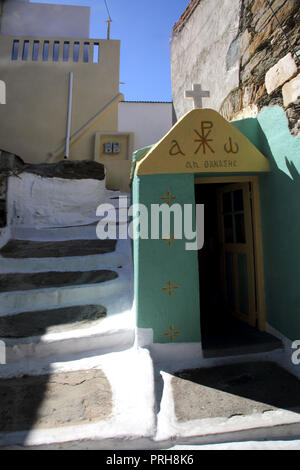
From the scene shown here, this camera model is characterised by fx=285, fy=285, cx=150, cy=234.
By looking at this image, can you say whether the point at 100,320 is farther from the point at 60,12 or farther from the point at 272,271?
the point at 60,12

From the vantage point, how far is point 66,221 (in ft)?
23.5

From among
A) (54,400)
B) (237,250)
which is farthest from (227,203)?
(54,400)

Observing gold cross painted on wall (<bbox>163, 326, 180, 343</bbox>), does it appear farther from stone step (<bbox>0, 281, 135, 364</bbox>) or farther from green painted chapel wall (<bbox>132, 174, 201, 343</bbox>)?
stone step (<bbox>0, 281, 135, 364</bbox>)

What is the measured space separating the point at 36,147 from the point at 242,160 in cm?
837

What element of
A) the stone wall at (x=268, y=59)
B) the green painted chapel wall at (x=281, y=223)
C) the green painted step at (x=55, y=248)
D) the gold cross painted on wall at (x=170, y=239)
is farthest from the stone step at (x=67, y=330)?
the stone wall at (x=268, y=59)

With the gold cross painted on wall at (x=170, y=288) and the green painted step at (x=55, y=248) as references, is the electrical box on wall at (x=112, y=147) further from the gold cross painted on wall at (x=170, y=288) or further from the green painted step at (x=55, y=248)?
the gold cross painted on wall at (x=170, y=288)

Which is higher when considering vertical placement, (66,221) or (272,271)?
(66,221)

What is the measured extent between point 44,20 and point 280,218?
1156 cm

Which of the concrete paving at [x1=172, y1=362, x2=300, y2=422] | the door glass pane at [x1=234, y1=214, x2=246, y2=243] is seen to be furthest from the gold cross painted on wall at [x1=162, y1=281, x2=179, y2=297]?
the door glass pane at [x1=234, y1=214, x2=246, y2=243]

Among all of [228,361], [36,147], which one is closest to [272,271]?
[228,361]

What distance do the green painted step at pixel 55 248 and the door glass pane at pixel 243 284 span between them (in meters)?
2.27

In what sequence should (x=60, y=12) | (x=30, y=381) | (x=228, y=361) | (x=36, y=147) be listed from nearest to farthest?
(x=30, y=381), (x=228, y=361), (x=36, y=147), (x=60, y=12)
